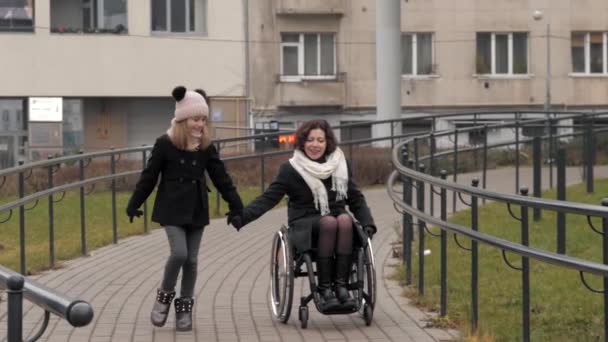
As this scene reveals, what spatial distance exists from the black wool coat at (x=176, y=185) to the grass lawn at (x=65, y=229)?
3874 mm

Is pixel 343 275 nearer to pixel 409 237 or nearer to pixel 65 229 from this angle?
pixel 409 237

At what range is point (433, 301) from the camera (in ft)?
33.9

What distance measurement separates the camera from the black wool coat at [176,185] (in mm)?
9242

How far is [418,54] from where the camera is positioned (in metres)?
47.2

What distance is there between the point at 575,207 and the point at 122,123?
133 ft

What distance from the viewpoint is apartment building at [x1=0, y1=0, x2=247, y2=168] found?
45344 millimetres

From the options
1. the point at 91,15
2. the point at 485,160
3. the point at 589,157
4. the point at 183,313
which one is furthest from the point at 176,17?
the point at 183,313

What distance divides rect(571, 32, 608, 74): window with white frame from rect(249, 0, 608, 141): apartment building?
0.12 ft

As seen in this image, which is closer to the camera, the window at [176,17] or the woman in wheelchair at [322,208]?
the woman in wheelchair at [322,208]

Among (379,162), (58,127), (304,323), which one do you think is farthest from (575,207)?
(58,127)

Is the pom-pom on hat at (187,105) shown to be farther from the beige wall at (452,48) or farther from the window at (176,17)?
the window at (176,17)

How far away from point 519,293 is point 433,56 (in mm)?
37089

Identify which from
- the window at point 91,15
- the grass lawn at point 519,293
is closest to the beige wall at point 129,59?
the window at point 91,15

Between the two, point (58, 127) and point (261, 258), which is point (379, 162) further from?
point (58, 127)
